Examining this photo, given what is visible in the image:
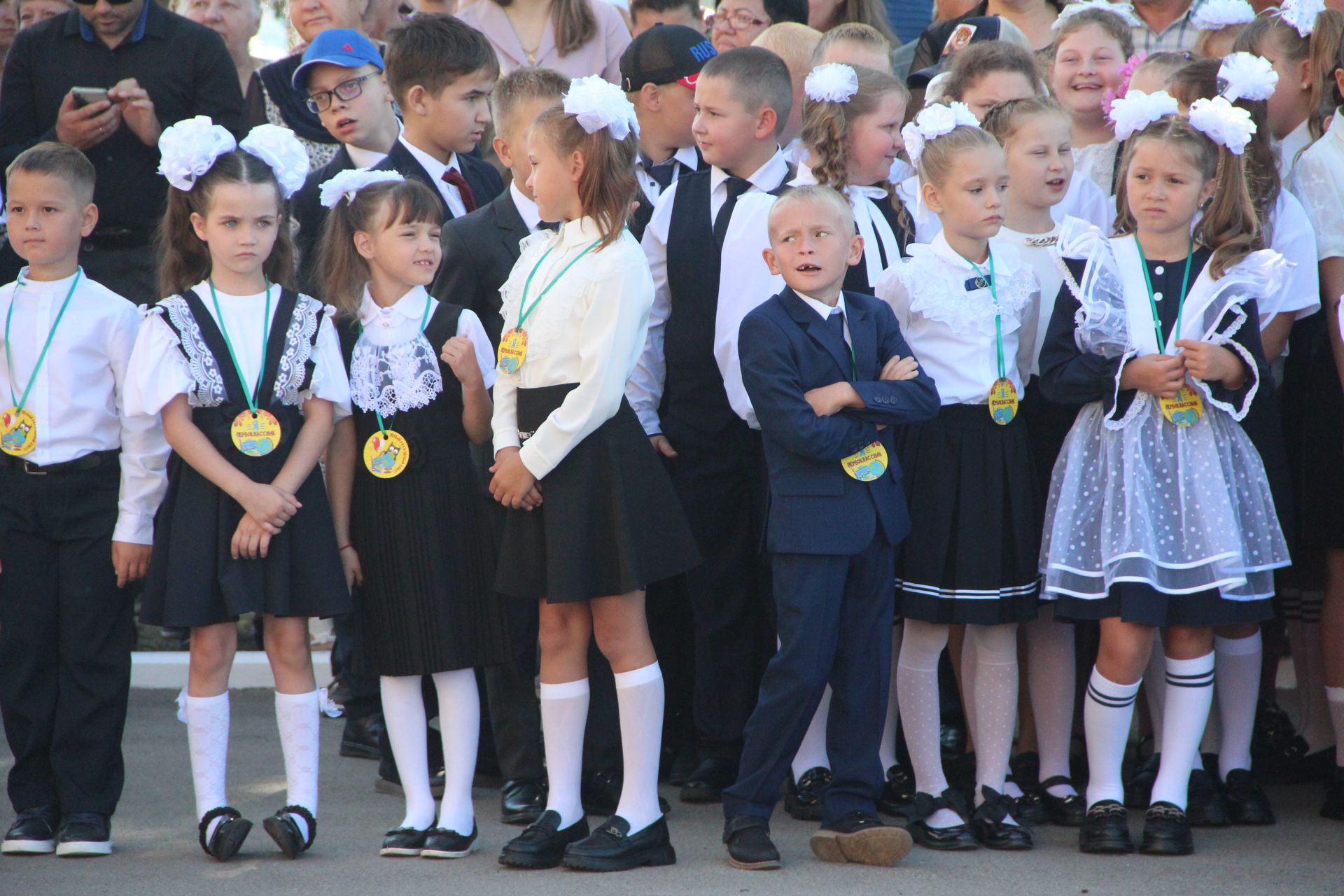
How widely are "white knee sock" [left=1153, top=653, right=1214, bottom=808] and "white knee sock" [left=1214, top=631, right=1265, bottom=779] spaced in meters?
0.28

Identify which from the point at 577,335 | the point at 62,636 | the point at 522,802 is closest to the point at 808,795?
the point at 522,802

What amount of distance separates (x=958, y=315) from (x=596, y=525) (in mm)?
1138

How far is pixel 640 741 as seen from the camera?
3.73 meters

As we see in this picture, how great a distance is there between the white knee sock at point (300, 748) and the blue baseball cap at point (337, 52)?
2.36m

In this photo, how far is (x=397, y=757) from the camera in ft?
12.8

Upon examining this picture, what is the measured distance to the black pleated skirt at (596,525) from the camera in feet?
12.0

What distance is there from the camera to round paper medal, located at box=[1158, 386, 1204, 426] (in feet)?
12.4

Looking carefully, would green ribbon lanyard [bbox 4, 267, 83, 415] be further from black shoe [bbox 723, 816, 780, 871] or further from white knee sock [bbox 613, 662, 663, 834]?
black shoe [bbox 723, 816, 780, 871]

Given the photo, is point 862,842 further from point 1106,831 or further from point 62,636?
point 62,636


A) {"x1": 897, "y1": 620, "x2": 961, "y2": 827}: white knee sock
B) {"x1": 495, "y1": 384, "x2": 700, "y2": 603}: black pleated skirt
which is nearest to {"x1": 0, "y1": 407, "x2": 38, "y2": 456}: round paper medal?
{"x1": 495, "y1": 384, "x2": 700, "y2": 603}: black pleated skirt

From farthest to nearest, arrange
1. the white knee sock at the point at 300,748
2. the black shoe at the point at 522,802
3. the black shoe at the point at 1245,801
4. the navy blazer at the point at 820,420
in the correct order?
the black shoe at the point at 522,802
the black shoe at the point at 1245,801
the white knee sock at the point at 300,748
the navy blazer at the point at 820,420

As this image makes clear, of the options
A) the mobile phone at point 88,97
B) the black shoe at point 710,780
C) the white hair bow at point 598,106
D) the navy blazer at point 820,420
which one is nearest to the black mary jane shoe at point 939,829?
the black shoe at point 710,780

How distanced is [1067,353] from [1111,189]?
1.16 meters

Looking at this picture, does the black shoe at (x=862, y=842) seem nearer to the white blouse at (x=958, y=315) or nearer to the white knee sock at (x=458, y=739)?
the white knee sock at (x=458, y=739)
